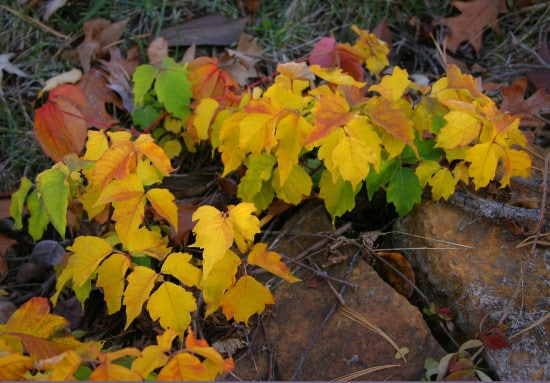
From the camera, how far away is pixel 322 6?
105 inches

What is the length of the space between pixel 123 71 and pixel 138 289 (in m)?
1.29

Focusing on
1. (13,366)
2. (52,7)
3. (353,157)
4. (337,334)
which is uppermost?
(52,7)

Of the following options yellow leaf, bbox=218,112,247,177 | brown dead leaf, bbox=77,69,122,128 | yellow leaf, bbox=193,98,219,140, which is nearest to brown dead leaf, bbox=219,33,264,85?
brown dead leaf, bbox=77,69,122,128

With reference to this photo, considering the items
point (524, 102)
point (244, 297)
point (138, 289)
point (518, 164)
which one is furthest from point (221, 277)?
point (524, 102)

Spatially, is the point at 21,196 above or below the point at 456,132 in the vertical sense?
below

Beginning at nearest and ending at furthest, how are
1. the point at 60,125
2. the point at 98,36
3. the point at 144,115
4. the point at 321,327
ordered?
the point at 321,327 → the point at 60,125 → the point at 144,115 → the point at 98,36

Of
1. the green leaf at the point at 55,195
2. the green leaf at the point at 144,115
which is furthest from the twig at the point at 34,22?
the green leaf at the point at 55,195

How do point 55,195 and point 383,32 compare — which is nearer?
point 55,195

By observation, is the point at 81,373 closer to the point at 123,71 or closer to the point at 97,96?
the point at 97,96

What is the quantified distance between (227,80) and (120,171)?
73 centimetres

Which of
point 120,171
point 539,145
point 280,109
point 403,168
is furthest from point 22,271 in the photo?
point 539,145

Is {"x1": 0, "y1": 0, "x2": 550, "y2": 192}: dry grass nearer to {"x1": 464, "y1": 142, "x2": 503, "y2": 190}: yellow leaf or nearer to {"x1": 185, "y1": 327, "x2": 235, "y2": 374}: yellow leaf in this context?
{"x1": 464, "y1": 142, "x2": 503, "y2": 190}: yellow leaf

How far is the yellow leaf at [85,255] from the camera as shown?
4.78 feet

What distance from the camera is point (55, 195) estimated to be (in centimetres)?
155
